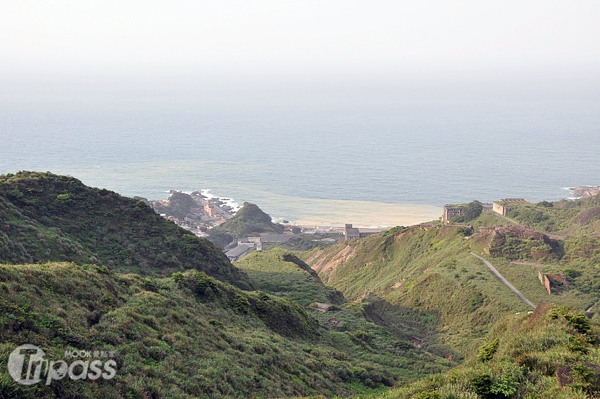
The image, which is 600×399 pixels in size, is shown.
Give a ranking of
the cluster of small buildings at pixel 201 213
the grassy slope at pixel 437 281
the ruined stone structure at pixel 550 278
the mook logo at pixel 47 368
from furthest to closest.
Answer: the cluster of small buildings at pixel 201 213
the ruined stone structure at pixel 550 278
the grassy slope at pixel 437 281
the mook logo at pixel 47 368

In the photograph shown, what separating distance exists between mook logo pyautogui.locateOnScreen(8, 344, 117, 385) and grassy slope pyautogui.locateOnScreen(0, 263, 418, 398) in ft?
0.83

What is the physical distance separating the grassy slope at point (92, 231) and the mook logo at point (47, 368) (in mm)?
19402

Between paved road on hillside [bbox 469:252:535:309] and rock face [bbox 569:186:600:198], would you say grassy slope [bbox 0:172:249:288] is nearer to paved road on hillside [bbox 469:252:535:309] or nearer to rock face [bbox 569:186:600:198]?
paved road on hillside [bbox 469:252:535:309]

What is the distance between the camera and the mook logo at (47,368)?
38.9 feet

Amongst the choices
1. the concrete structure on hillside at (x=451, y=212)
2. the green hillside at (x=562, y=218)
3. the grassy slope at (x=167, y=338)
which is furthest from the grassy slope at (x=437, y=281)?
the green hillside at (x=562, y=218)

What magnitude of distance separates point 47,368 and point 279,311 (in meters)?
20.7

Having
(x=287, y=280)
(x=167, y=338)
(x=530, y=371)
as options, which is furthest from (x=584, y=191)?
(x=167, y=338)

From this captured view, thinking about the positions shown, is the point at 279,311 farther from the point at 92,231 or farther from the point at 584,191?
the point at 584,191

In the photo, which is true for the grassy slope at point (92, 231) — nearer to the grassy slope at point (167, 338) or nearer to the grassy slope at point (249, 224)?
the grassy slope at point (167, 338)

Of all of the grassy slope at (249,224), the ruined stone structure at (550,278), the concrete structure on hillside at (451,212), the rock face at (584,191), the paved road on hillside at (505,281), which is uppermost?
the rock face at (584,191)

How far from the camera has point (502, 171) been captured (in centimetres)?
18275

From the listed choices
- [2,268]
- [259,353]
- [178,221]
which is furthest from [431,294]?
[178,221]

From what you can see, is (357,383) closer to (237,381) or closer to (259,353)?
(259,353)

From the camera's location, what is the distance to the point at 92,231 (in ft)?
123
